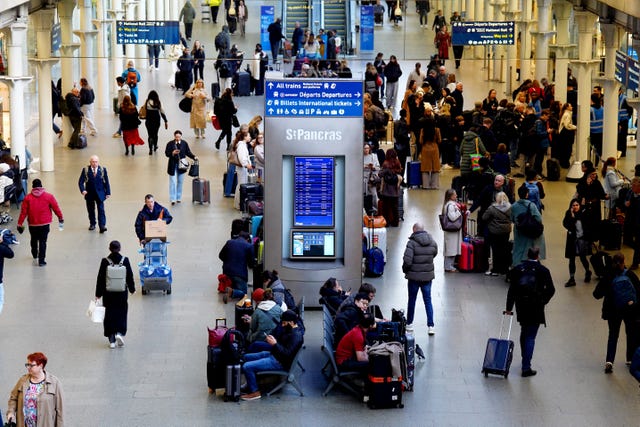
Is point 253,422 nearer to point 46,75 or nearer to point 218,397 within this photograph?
point 218,397

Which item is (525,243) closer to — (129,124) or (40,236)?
(40,236)

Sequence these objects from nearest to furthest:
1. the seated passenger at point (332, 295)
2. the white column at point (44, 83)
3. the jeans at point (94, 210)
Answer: the seated passenger at point (332, 295) → the jeans at point (94, 210) → the white column at point (44, 83)

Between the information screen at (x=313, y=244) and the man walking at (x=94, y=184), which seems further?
the man walking at (x=94, y=184)

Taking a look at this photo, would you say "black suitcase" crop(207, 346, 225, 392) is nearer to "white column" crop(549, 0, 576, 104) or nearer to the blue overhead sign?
the blue overhead sign

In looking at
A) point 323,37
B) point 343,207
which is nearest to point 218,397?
point 343,207

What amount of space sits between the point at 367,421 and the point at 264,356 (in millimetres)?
1554

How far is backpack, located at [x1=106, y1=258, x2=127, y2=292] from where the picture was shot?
19016mm

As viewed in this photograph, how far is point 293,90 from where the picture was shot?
21.1 m

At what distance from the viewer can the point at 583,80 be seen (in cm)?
3231

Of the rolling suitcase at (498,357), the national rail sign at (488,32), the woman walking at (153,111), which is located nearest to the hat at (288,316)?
the rolling suitcase at (498,357)

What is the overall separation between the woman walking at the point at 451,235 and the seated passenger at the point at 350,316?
5331mm

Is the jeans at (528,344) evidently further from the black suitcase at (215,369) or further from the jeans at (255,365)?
the black suitcase at (215,369)

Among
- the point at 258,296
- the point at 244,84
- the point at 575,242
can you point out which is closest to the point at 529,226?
the point at 575,242

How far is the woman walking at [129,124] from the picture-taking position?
34.6m
